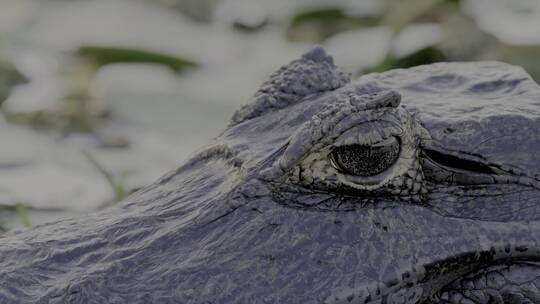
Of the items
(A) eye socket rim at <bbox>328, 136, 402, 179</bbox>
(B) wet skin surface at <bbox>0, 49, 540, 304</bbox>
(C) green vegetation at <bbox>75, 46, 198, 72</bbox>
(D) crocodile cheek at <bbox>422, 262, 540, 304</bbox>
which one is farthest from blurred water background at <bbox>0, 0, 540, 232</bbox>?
(D) crocodile cheek at <bbox>422, 262, 540, 304</bbox>

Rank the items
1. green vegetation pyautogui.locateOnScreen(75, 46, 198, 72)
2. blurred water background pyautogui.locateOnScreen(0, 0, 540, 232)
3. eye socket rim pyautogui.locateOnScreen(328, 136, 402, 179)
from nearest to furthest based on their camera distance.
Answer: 1. eye socket rim pyautogui.locateOnScreen(328, 136, 402, 179)
2. blurred water background pyautogui.locateOnScreen(0, 0, 540, 232)
3. green vegetation pyautogui.locateOnScreen(75, 46, 198, 72)

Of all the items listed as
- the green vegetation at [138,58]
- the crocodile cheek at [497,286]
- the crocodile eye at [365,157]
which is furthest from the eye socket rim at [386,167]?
the green vegetation at [138,58]

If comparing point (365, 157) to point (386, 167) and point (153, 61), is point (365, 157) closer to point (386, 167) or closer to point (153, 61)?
point (386, 167)

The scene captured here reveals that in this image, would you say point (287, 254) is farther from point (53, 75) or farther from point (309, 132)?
point (53, 75)

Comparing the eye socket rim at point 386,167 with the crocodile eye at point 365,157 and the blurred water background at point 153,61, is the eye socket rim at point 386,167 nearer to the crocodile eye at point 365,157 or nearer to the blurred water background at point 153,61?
the crocodile eye at point 365,157

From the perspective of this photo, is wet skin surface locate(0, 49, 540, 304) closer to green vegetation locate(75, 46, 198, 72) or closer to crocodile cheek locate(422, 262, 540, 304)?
crocodile cheek locate(422, 262, 540, 304)

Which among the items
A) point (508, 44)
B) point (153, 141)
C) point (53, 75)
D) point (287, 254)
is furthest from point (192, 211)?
point (53, 75)
